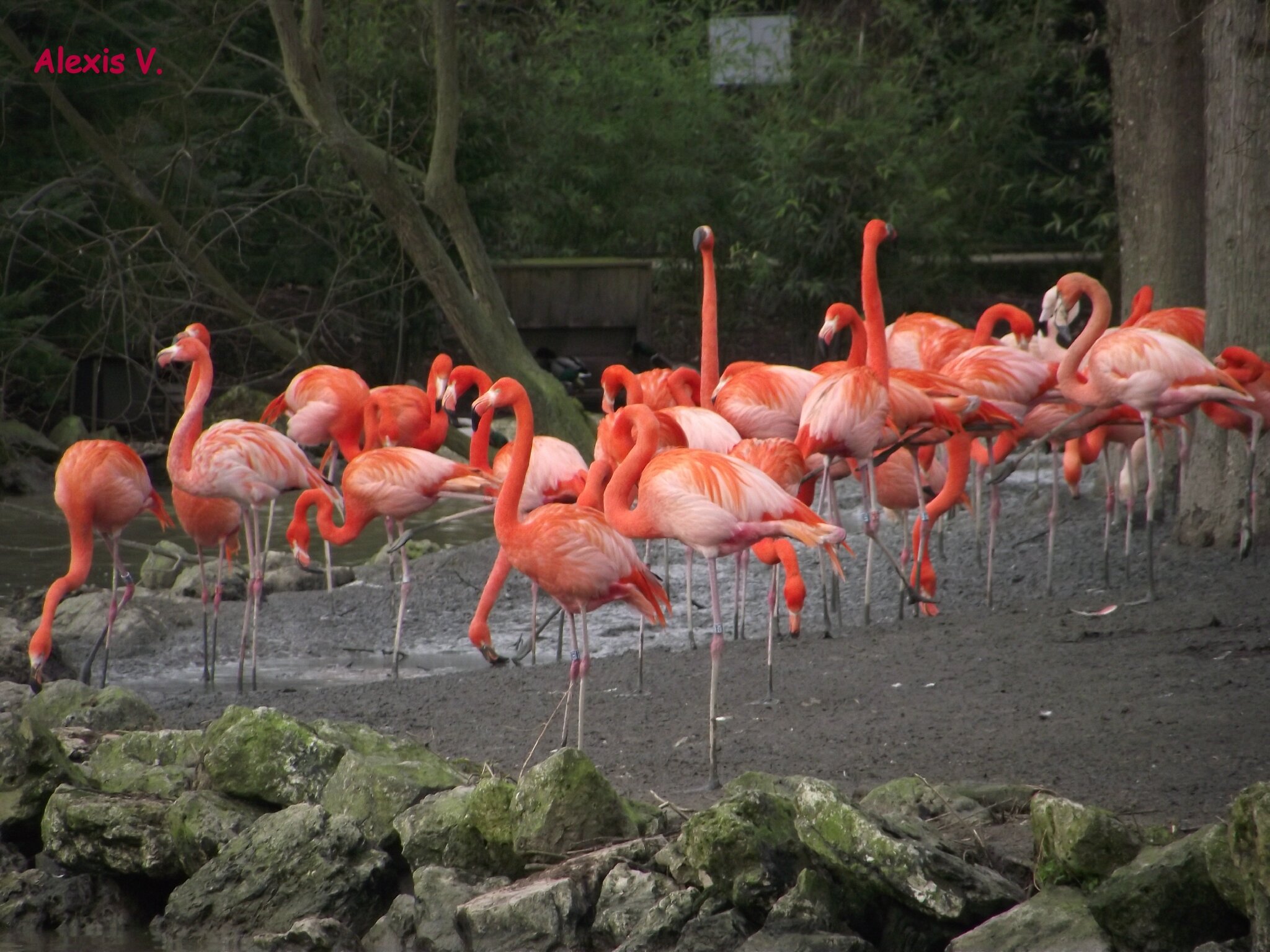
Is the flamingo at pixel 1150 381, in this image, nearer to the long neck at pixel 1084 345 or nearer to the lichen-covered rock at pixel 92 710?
the long neck at pixel 1084 345

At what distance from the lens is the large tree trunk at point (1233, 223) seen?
6.75m

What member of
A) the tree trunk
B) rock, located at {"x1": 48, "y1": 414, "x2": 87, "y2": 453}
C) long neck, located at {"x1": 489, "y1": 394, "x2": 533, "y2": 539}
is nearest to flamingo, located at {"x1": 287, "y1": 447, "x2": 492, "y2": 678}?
long neck, located at {"x1": 489, "y1": 394, "x2": 533, "y2": 539}

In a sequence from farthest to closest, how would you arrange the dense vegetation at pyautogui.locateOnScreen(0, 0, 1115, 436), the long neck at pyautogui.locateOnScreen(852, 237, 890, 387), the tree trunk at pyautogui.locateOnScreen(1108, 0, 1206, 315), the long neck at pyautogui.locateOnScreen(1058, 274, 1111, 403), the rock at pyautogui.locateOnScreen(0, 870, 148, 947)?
the dense vegetation at pyautogui.locateOnScreen(0, 0, 1115, 436)
the tree trunk at pyautogui.locateOnScreen(1108, 0, 1206, 315)
the long neck at pyautogui.locateOnScreen(1058, 274, 1111, 403)
the long neck at pyautogui.locateOnScreen(852, 237, 890, 387)
the rock at pyautogui.locateOnScreen(0, 870, 148, 947)

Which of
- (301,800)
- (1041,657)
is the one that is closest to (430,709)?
(301,800)

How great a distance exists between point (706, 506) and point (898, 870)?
5.30 ft

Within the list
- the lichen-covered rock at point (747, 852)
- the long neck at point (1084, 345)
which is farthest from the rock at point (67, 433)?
the lichen-covered rock at point (747, 852)

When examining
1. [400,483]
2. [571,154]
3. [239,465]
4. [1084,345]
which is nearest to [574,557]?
[400,483]

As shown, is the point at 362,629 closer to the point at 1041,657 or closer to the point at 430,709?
the point at 430,709

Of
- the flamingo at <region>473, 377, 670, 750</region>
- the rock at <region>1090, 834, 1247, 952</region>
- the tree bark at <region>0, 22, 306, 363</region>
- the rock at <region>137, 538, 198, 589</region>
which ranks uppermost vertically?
the tree bark at <region>0, 22, 306, 363</region>

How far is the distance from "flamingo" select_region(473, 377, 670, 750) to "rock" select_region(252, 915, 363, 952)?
1.09 metres

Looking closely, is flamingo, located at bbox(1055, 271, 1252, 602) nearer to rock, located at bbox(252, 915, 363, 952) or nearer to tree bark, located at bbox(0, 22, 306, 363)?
rock, located at bbox(252, 915, 363, 952)

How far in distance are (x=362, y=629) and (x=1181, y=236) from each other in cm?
512

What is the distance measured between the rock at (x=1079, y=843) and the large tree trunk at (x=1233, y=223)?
13.5 ft

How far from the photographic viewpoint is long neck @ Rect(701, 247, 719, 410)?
A: 6801 millimetres
